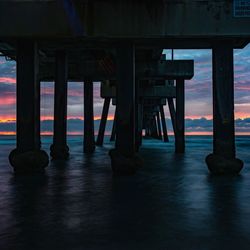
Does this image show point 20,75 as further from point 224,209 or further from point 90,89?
point 90,89

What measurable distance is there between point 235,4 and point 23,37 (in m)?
6.86

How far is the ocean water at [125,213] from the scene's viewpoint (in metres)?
5.26

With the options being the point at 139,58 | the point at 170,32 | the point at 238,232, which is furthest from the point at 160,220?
the point at 139,58

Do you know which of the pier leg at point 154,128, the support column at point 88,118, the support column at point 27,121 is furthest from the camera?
the pier leg at point 154,128

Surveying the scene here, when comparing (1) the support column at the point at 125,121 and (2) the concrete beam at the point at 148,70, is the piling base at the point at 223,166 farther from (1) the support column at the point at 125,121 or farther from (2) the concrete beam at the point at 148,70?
(2) the concrete beam at the point at 148,70

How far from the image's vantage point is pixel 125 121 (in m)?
13.1

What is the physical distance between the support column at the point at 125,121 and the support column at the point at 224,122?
8.75ft

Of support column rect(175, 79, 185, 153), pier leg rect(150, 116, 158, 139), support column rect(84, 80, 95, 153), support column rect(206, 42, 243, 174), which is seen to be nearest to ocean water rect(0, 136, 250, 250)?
support column rect(206, 42, 243, 174)

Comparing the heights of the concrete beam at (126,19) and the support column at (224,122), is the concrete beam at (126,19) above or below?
above

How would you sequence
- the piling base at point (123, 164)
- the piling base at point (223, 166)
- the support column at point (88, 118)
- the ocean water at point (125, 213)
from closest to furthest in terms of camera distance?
the ocean water at point (125, 213) → the piling base at point (223, 166) → the piling base at point (123, 164) → the support column at point (88, 118)

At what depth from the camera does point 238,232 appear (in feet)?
18.8

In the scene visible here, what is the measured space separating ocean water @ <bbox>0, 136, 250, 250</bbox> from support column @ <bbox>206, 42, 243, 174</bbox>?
3.12 feet

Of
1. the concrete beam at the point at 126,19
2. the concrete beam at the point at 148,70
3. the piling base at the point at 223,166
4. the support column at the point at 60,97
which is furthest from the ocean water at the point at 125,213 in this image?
the concrete beam at the point at 148,70

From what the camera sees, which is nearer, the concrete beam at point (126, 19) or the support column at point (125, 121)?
the concrete beam at point (126, 19)
